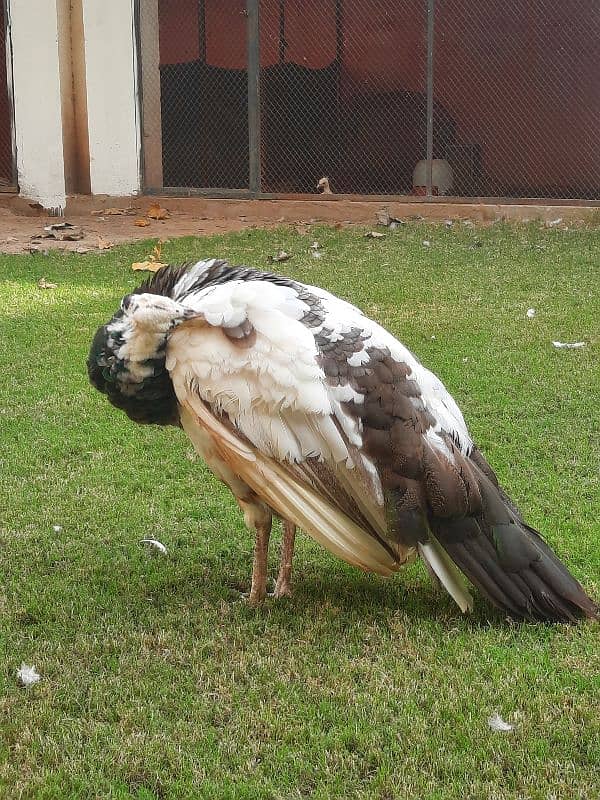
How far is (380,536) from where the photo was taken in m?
3.09

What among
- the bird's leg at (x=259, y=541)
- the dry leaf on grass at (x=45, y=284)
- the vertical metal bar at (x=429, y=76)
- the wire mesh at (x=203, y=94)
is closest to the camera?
the bird's leg at (x=259, y=541)

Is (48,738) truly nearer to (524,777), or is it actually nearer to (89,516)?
(524,777)

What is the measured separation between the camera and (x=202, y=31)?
36.3 ft

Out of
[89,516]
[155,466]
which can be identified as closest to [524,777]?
[89,516]

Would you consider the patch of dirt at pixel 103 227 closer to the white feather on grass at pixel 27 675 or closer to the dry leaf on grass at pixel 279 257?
the dry leaf on grass at pixel 279 257

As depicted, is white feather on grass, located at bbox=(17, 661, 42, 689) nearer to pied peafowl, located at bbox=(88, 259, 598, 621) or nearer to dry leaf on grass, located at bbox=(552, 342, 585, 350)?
pied peafowl, located at bbox=(88, 259, 598, 621)

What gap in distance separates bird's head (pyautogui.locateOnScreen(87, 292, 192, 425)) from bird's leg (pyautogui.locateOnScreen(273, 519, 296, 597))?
21.4 inches

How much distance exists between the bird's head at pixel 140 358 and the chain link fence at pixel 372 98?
7.08 m

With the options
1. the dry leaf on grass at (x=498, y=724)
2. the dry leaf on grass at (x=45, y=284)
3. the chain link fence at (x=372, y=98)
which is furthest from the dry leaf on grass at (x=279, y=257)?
the dry leaf on grass at (x=498, y=724)

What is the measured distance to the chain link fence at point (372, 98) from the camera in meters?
10.8

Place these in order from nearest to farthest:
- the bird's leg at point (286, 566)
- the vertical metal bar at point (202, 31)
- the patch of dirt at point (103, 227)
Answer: the bird's leg at point (286, 566)
the patch of dirt at point (103, 227)
the vertical metal bar at point (202, 31)

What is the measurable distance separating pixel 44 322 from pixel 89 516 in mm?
2860

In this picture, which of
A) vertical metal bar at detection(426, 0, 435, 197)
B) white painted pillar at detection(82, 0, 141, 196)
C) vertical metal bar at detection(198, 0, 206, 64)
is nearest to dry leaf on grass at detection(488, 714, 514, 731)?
vertical metal bar at detection(426, 0, 435, 197)

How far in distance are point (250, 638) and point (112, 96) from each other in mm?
8055
